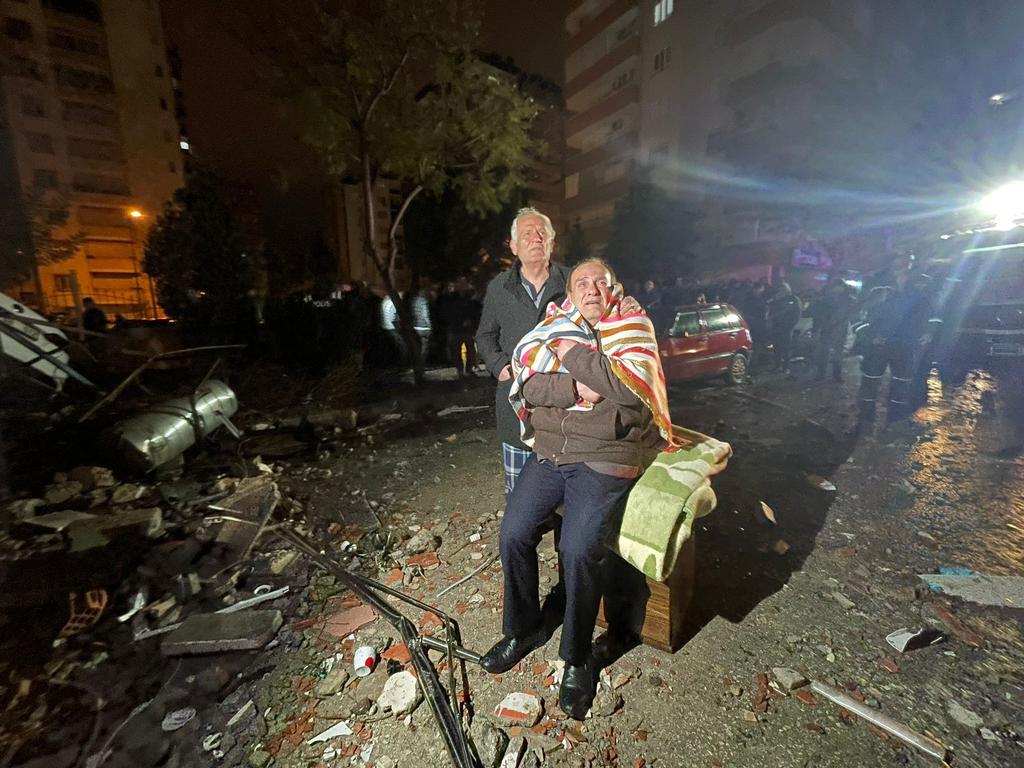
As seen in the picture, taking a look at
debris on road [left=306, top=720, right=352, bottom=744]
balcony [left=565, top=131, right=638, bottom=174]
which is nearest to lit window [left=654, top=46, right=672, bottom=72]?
balcony [left=565, top=131, right=638, bottom=174]

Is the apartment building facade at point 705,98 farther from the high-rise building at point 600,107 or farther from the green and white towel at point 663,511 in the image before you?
the green and white towel at point 663,511

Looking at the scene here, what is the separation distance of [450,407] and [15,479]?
5379 mm

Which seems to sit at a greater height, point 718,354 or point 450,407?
point 718,354

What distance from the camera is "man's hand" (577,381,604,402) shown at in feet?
7.34

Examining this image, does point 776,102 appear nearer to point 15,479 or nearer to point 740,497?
point 740,497

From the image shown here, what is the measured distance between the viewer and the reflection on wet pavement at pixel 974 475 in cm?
360

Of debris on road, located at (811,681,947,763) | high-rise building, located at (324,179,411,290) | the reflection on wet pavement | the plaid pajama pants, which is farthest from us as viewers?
high-rise building, located at (324,179,411,290)

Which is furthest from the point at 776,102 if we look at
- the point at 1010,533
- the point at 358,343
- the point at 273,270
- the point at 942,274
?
the point at 273,270

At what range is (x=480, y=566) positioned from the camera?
351cm

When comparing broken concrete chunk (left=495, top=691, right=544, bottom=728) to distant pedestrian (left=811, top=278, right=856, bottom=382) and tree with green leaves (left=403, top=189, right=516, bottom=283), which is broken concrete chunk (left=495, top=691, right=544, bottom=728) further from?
tree with green leaves (left=403, top=189, right=516, bottom=283)

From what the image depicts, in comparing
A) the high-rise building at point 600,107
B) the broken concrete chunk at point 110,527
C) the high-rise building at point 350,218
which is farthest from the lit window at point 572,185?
the broken concrete chunk at point 110,527

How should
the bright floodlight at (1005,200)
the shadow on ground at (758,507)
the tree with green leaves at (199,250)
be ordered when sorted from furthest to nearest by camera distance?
the tree with green leaves at (199,250), the bright floodlight at (1005,200), the shadow on ground at (758,507)

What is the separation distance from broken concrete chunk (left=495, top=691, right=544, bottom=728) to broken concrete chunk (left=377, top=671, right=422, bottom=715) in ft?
1.40

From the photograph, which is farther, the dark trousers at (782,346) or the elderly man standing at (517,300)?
the dark trousers at (782,346)
